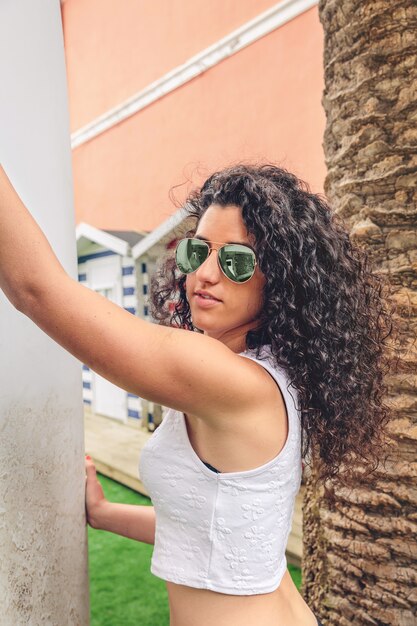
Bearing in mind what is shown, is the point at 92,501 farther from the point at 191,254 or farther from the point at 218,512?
the point at 191,254

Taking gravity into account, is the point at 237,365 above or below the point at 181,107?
below

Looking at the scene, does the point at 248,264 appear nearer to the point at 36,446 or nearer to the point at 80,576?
the point at 36,446

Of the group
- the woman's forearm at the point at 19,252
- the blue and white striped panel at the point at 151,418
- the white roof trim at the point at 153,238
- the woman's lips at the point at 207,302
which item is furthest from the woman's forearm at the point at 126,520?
the blue and white striped panel at the point at 151,418

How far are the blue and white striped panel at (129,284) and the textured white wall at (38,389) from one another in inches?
306

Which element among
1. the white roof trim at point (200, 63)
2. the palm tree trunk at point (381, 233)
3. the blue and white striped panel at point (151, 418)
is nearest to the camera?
the palm tree trunk at point (381, 233)

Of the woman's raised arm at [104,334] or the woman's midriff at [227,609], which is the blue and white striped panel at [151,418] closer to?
the woman's midriff at [227,609]

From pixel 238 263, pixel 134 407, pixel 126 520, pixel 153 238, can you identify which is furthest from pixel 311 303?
pixel 134 407

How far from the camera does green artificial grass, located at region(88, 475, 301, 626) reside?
3.72 metres

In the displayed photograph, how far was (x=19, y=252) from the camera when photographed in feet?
3.43

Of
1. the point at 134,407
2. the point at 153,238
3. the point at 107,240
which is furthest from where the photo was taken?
the point at 134,407

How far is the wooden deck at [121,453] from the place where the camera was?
183 inches

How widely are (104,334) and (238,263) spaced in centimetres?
42

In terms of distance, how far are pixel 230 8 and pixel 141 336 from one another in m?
9.01

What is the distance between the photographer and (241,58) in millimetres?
8562
